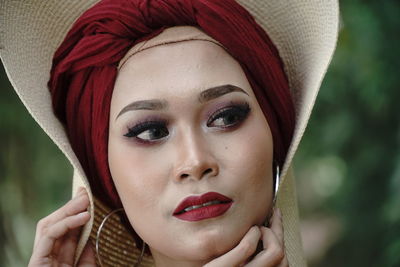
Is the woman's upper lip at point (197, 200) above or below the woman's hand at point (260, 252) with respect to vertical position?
above

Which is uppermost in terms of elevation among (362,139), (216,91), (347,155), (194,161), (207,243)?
(216,91)

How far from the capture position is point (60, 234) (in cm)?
197

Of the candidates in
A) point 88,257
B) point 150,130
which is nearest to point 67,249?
point 88,257

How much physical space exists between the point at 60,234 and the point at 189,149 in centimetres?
55

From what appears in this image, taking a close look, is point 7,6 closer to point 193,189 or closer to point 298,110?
point 193,189

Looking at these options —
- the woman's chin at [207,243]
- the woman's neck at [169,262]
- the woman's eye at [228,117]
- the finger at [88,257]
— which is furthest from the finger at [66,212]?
the woman's eye at [228,117]

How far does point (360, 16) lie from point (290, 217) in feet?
5.65

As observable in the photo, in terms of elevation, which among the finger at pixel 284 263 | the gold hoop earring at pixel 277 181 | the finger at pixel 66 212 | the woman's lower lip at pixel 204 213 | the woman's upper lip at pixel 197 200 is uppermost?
the woman's upper lip at pixel 197 200

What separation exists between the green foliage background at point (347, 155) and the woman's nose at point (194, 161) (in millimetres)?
1790

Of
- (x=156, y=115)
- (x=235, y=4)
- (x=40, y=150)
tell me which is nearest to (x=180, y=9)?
(x=235, y=4)

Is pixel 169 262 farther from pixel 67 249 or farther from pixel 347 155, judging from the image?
pixel 347 155

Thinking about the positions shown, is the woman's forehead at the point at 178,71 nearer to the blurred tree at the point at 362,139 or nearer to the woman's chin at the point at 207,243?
the woman's chin at the point at 207,243

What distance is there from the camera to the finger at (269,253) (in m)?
1.81

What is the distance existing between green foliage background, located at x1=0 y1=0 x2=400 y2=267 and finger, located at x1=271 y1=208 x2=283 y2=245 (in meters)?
1.48
